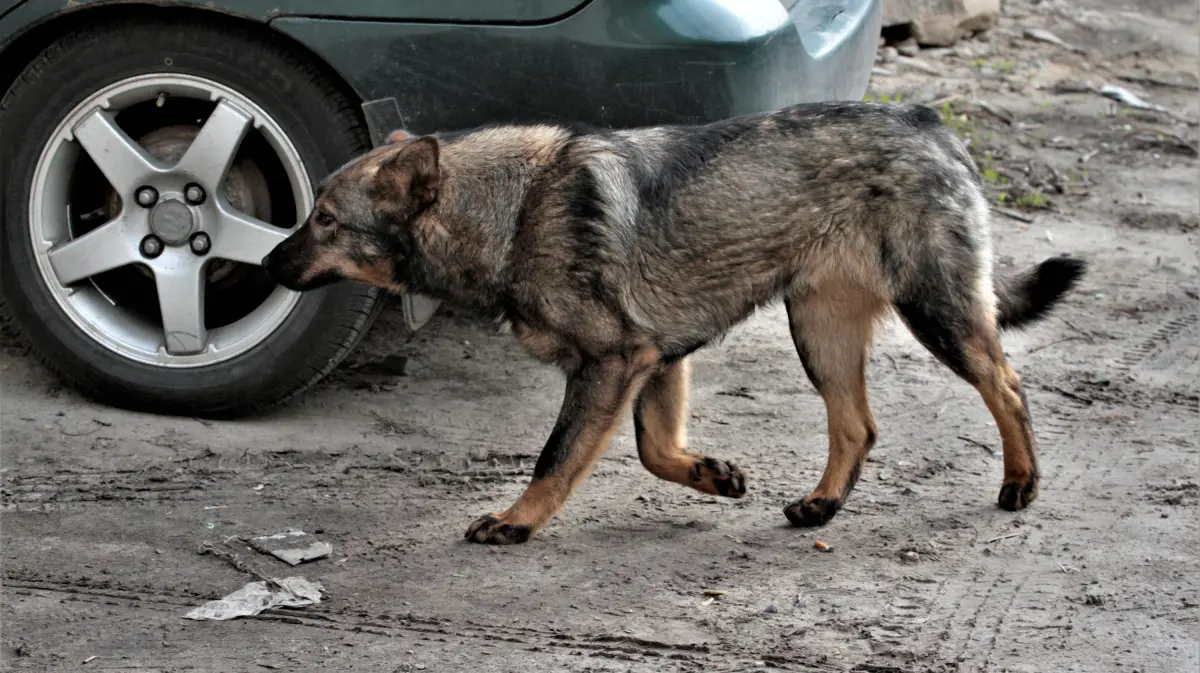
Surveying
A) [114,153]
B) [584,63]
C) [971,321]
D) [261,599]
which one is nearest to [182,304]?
[114,153]

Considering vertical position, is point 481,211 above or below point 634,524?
above

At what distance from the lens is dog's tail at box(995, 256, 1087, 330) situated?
500cm

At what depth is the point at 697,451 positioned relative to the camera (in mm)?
5230

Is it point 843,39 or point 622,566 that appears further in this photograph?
point 843,39

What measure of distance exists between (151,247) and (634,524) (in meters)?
2.00

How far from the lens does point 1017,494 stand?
16.0ft

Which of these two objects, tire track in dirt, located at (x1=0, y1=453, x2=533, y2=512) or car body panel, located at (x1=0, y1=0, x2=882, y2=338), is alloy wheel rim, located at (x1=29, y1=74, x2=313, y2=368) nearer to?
car body panel, located at (x1=0, y1=0, x2=882, y2=338)

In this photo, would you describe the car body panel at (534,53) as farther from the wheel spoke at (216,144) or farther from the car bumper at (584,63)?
the wheel spoke at (216,144)

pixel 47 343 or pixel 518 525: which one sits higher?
pixel 47 343

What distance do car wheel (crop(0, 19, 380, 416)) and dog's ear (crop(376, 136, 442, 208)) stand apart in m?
0.64

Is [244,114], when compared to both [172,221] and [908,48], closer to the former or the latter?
[172,221]

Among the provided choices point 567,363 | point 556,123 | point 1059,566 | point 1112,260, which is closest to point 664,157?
point 556,123

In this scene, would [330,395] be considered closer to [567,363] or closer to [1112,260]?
[567,363]

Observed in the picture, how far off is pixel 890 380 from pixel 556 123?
6.79ft
